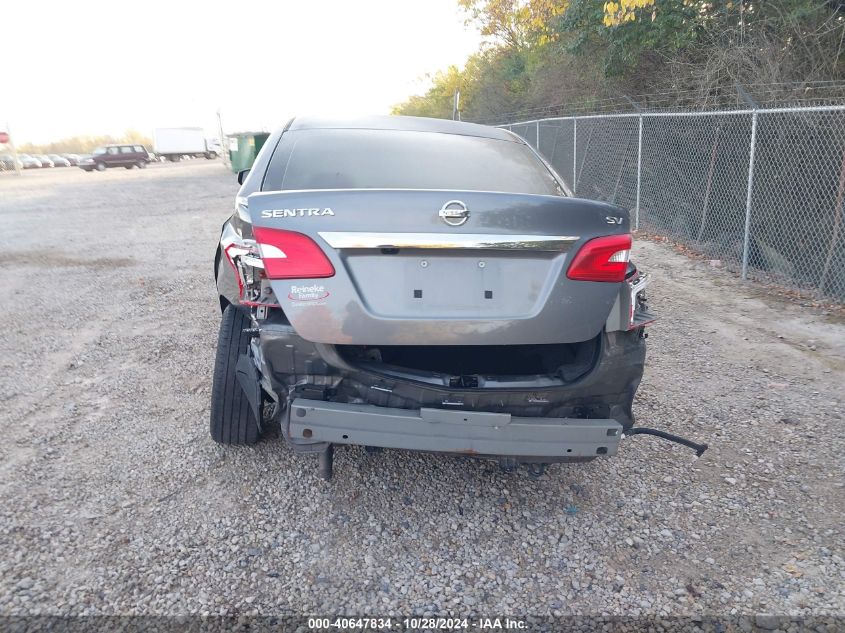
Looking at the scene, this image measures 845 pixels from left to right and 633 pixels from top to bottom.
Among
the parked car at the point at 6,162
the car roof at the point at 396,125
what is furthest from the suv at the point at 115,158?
the car roof at the point at 396,125

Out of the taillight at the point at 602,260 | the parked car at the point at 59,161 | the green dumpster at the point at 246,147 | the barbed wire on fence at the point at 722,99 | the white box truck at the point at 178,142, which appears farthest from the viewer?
the white box truck at the point at 178,142

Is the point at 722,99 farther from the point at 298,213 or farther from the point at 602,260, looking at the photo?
the point at 298,213

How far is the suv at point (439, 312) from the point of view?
255cm

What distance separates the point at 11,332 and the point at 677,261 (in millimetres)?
7800

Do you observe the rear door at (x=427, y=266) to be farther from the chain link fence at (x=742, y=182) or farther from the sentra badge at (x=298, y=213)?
the chain link fence at (x=742, y=182)

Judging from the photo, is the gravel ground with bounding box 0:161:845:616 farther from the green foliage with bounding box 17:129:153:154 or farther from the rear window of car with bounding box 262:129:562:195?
the green foliage with bounding box 17:129:153:154

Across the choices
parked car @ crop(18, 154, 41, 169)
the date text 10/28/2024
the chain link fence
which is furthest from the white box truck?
the date text 10/28/2024

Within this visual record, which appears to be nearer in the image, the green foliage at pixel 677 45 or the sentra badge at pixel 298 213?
the sentra badge at pixel 298 213

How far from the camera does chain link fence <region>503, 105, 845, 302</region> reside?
7094mm

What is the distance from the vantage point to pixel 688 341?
558 centimetres

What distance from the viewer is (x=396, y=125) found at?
392 centimetres

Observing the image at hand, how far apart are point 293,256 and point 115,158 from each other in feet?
145

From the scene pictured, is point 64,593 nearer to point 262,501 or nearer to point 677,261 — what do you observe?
point 262,501

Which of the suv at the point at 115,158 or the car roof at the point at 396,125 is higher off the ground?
the car roof at the point at 396,125
